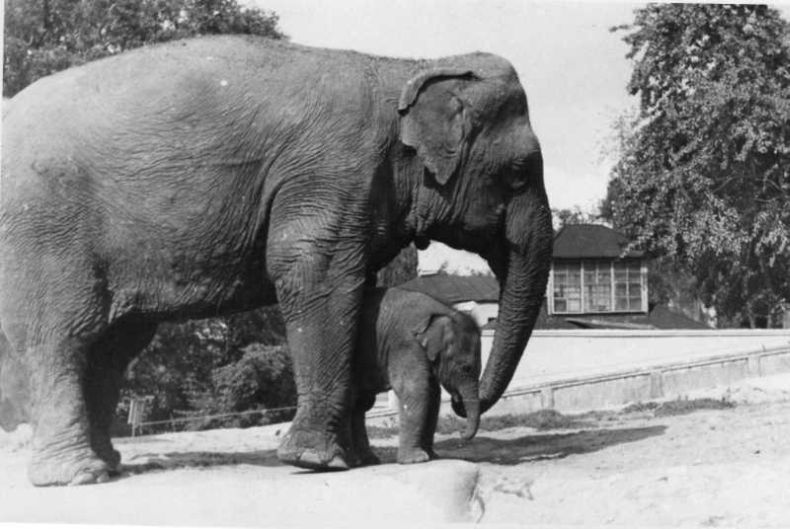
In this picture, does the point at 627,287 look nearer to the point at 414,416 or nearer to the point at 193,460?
the point at 193,460

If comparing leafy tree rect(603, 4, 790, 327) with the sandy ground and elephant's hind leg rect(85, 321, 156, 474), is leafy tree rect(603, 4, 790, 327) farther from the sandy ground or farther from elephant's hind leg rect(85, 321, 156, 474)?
elephant's hind leg rect(85, 321, 156, 474)

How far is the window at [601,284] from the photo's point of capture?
42.0m

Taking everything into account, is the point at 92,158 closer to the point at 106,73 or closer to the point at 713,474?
Answer: the point at 106,73

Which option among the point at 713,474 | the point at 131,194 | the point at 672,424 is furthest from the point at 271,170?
the point at 672,424

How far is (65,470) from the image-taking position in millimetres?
11562

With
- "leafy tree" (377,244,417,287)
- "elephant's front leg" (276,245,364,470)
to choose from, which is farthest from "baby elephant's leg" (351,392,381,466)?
"leafy tree" (377,244,417,287)

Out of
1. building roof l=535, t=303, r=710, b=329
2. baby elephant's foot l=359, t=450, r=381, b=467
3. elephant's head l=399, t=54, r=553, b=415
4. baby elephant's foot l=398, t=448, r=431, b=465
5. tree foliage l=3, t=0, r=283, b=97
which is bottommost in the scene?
baby elephant's foot l=359, t=450, r=381, b=467

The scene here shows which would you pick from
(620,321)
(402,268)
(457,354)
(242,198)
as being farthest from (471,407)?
(620,321)

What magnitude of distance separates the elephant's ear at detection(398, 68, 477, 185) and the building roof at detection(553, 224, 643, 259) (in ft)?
98.6

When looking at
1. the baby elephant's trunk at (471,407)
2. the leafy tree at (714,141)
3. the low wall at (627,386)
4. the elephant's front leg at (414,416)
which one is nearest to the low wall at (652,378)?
the low wall at (627,386)

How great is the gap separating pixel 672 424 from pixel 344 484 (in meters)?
5.02

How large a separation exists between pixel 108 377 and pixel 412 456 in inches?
125

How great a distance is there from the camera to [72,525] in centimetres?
1084

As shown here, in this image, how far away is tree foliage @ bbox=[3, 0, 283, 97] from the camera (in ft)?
81.5
